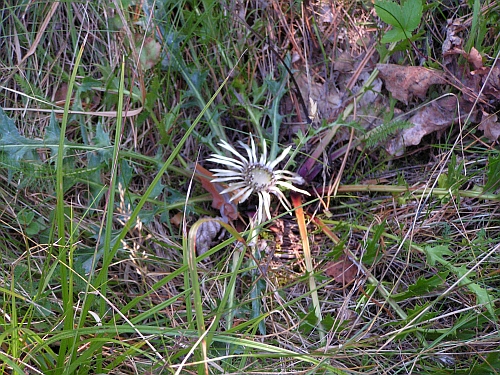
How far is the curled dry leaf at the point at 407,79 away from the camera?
215 cm

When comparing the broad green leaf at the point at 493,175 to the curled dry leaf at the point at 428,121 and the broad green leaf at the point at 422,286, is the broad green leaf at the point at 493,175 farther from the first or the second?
the broad green leaf at the point at 422,286

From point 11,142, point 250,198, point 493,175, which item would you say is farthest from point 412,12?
point 11,142

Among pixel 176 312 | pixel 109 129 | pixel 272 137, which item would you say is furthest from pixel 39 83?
pixel 176 312

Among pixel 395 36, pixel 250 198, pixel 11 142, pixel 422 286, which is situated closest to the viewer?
pixel 422 286

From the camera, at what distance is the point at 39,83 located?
7.29ft

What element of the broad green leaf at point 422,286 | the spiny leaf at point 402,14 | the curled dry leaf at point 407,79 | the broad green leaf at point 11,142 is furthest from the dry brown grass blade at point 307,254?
the broad green leaf at point 11,142

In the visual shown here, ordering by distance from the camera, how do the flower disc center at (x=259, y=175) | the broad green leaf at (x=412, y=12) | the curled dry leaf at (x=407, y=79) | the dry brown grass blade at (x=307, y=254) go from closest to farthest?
the dry brown grass blade at (x=307, y=254) → the broad green leaf at (x=412, y=12) → the flower disc center at (x=259, y=175) → the curled dry leaf at (x=407, y=79)

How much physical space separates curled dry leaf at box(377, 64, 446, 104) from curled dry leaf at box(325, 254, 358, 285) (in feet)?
2.28

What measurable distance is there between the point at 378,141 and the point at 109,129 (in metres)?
1.07

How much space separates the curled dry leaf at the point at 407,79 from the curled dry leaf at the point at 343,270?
0.69 meters

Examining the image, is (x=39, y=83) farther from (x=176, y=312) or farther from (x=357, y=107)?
(x=357, y=107)

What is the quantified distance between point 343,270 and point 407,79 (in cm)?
81

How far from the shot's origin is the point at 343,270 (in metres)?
1.95

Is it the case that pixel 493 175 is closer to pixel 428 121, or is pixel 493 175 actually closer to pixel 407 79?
pixel 428 121
